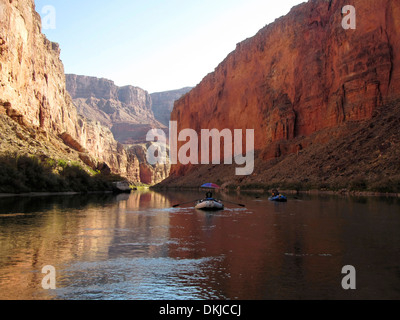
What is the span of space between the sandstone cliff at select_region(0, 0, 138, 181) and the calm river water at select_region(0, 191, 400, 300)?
4391cm

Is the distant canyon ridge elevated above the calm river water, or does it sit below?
above

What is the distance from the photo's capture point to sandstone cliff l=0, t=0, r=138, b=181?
6938cm

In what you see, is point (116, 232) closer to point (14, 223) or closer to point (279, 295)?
point (14, 223)

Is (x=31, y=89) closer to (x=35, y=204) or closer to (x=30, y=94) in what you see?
(x=30, y=94)

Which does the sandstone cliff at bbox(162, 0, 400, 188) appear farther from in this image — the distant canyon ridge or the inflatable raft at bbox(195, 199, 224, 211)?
the distant canyon ridge

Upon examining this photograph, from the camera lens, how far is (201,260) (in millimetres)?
11719

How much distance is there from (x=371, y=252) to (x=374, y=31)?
2484 inches

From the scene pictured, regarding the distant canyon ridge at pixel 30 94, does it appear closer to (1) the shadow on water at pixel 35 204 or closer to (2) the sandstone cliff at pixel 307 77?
(1) the shadow on water at pixel 35 204

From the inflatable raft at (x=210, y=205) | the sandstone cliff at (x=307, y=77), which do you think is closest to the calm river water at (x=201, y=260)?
the inflatable raft at (x=210, y=205)

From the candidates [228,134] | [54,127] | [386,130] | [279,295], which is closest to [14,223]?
[279,295]

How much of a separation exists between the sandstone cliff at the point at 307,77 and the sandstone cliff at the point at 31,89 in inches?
1694

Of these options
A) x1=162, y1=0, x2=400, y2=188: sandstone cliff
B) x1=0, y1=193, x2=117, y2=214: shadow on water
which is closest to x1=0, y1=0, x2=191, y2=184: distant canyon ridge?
x1=0, y1=193, x2=117, y2=214: shadow on water


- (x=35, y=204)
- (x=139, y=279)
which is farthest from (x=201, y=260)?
(x=35, y=204)

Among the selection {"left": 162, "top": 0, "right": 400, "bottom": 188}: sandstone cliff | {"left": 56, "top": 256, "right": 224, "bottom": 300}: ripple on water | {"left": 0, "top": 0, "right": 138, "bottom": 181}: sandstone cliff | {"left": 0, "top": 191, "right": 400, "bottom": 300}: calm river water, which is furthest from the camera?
{"left": 0, "top": 0, "right": 138, "bottom": 181}: sandstone cliff
